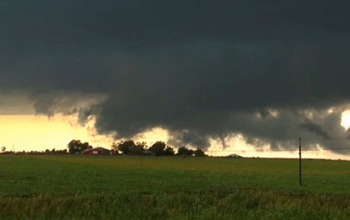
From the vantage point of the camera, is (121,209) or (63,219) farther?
(121,209)

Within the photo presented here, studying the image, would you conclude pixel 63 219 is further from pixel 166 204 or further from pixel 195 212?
pixel 166 204

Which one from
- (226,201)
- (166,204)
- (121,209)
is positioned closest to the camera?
(121,209)

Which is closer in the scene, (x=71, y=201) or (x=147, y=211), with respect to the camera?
(x=147, y=211)

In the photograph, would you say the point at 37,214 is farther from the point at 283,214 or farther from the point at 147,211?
the point at 283,214

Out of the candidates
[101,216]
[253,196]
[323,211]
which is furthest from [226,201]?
[101,216]

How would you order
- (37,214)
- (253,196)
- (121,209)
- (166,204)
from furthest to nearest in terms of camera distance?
(253,196)
(166,204)
(121,209)
(37,214)

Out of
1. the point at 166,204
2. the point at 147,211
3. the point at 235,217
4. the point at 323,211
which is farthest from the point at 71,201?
the point at 323,211

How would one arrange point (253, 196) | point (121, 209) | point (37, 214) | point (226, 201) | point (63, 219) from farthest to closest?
1. point (253, 196)
2. point (226, 201)
3. point (121, 209)
4. point (37, 214)
5. point (63, 219)

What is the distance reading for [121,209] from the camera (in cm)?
2119

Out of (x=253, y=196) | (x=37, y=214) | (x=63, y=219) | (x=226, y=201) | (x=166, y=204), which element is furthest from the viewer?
(x=253, y=196)

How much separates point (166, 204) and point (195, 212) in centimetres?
415

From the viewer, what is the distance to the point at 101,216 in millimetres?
19312

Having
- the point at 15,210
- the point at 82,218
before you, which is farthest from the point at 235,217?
the point at 15,210

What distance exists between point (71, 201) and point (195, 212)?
718 centimetres
